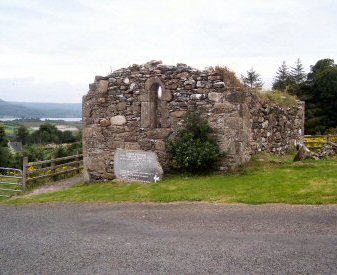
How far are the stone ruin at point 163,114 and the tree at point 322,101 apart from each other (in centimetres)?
2164

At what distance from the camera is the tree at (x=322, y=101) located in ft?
111

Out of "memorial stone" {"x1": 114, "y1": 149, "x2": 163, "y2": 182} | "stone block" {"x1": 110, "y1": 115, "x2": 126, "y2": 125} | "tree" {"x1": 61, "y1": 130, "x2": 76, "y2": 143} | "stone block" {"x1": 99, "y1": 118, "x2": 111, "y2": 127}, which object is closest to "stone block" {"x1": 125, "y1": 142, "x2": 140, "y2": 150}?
"memorial stone" {"x1": 114, "y1": 149, "x2": 163, "y2": 182}

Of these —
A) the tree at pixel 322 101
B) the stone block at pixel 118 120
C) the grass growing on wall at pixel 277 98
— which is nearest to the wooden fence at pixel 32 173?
the stone block at pixel 118 120

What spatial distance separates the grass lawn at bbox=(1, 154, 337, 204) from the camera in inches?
330

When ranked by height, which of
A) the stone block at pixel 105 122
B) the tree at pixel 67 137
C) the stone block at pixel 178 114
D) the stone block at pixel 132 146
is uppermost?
the stone block at pixel 178 114

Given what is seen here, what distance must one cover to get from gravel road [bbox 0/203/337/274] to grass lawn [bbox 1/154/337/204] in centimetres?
53

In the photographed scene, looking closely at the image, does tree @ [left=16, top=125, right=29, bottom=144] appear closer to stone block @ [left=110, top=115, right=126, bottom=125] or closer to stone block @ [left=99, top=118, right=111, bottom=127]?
stone block @ [left=99, top=118, right=111, bottom=127]

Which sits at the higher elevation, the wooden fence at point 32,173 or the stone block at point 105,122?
the stone block at point 105,122

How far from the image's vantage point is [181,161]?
11289 millimetres

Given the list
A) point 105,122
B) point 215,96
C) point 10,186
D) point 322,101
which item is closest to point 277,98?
point 215,96

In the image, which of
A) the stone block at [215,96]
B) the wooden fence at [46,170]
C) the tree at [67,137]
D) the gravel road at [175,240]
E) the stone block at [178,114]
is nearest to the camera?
the gravel road at [175,240]

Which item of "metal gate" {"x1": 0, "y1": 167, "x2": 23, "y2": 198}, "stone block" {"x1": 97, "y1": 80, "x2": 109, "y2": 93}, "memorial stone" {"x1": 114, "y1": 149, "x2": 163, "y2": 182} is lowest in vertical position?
"metal gate" {"x1": 0, "y1": 167, "x2": 23, "y2": 198}

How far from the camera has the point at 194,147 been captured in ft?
36.3

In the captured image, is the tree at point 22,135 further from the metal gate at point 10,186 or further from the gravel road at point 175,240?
the gravel road at point 175,240
